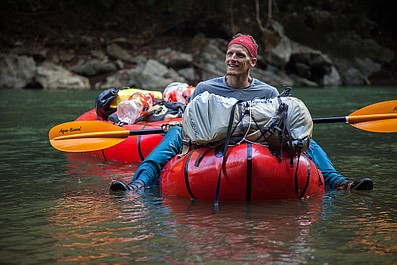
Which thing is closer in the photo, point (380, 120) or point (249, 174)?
point (249, 174)

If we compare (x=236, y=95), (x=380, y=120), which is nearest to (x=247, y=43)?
(x=236, y=95)

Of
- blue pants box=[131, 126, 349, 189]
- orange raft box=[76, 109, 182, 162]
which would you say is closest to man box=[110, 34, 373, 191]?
blue pants box=[131, 126, 349, 189]

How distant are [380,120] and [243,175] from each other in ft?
4.47

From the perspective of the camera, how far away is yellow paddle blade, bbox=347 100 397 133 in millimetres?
4535

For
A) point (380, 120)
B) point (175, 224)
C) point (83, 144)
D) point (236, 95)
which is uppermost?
point (236, 95)

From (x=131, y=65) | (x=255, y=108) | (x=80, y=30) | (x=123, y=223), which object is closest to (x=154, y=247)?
(x=123, y=223)

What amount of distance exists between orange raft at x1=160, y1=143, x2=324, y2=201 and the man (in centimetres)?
34

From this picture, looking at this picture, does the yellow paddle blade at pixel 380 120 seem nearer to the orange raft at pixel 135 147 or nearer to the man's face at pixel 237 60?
the man's face at pixel 237 60

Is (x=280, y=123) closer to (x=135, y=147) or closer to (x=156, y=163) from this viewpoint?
(x=156, y=163)

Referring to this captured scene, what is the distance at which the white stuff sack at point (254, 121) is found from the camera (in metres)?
3.72

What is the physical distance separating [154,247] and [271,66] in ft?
54.2

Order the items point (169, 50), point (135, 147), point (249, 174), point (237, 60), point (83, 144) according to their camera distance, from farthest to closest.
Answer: point (169, 50) → point (135, 147) → point (83, 144) → point (237, 60) → point (249, 174)

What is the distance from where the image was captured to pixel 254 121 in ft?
12.3

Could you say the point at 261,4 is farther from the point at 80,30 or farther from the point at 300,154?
the point at 300,154
